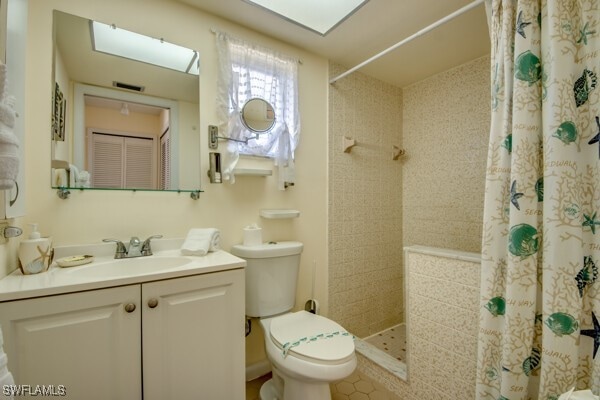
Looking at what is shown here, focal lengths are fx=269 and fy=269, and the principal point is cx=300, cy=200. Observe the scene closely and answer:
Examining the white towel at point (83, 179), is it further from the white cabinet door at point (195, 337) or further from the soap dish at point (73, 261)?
the white cabinet door at point (195, 337)

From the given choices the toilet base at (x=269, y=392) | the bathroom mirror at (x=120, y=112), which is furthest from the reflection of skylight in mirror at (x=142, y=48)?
the toilet base at (x=269, y=392)

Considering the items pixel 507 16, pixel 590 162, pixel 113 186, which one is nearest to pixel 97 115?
pixel 113 186

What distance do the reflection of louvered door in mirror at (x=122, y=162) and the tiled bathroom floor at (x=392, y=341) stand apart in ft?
6.45

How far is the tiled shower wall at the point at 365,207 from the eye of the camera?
6.72 feet

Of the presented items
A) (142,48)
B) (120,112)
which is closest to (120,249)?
(120,112)

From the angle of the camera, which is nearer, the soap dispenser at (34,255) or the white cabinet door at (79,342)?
the white cabinet door at (79,342)

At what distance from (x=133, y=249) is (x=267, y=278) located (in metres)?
0.68

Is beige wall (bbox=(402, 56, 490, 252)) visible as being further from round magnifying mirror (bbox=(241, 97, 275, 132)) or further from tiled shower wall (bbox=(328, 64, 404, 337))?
round magnifying mirror (bbox=(241, 97, 275, 132))

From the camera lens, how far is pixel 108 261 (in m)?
1.20

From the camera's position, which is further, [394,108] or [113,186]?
[394,108]

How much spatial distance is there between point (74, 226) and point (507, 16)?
207 cm

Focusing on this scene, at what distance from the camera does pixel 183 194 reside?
1.49 meters

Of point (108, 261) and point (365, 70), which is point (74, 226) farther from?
point (365, 70)

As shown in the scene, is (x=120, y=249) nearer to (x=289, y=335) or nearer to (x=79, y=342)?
→ (x=79, y=342)
